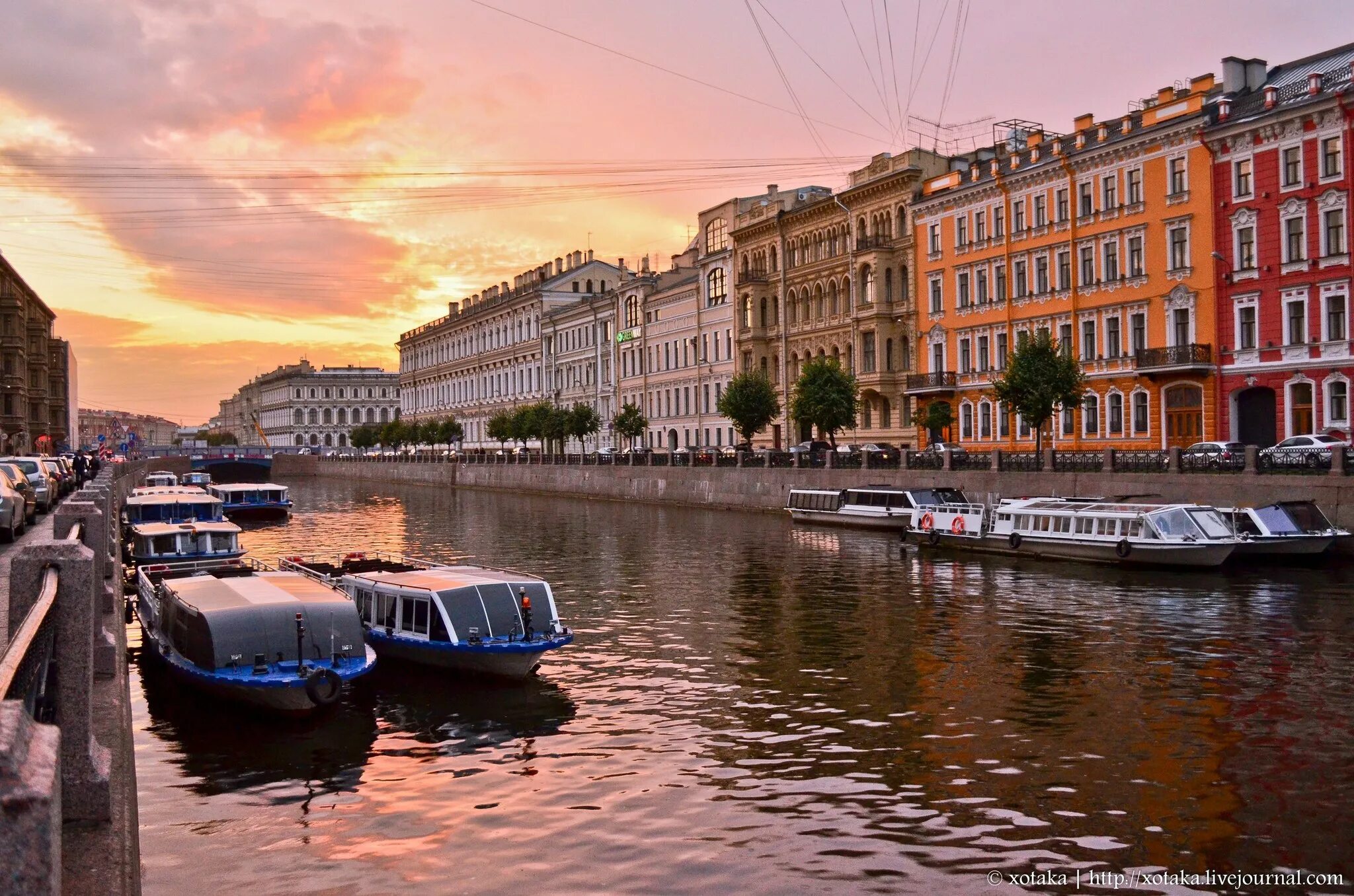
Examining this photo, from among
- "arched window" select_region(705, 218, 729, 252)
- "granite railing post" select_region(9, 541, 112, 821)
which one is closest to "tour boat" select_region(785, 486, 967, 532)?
"arched window" select_region(705, 218, 729, 252)

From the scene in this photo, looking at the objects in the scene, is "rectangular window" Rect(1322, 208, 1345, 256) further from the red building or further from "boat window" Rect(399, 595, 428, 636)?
"boat window" Rect(399, 595, 428, 636)

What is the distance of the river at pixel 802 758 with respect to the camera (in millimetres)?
11164

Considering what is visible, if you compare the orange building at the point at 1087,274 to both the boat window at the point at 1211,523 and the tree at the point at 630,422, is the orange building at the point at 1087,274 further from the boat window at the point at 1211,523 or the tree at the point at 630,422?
the tree at the point at 630,422

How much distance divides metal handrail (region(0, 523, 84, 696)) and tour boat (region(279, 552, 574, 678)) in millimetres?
11632

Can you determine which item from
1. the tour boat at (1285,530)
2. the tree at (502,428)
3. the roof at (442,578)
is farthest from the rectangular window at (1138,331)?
the tree at (502,428)

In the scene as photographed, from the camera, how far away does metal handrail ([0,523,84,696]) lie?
4.75 metres

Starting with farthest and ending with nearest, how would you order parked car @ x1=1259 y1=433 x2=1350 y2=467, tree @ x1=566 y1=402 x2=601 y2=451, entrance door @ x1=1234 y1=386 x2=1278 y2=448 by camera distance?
tree @ x1=566 y1=402 x2=601 y2=451 < entrance door @ x1=1234 y1=386 x2=1278 y2=448 < parked car @ x1=1259 y1=433 x2=1350 y2=467

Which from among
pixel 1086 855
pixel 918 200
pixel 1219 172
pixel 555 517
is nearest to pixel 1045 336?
pixel 1219 172

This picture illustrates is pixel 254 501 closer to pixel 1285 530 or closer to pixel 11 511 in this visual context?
pixel 11 511

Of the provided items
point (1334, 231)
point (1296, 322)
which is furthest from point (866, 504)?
point (1334, 231)

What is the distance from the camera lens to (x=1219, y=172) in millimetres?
44812

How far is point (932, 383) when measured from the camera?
59.4 metres

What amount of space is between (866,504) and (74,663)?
40567 mm

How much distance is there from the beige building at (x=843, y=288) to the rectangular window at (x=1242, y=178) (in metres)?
19.3
